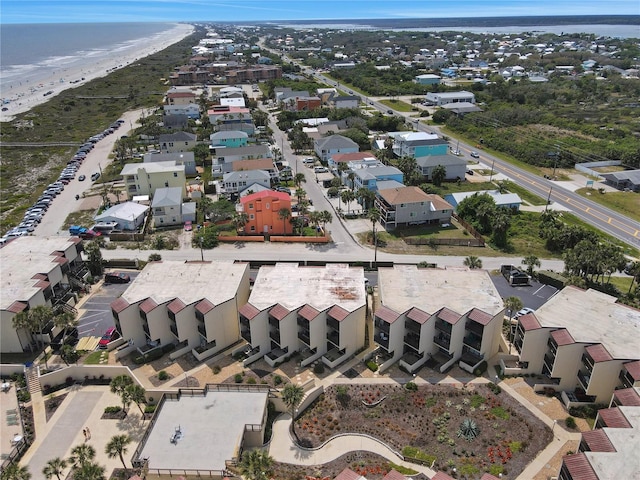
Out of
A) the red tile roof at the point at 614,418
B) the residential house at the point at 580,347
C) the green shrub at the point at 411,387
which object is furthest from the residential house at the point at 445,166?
the red tile roof at the point at 614,418

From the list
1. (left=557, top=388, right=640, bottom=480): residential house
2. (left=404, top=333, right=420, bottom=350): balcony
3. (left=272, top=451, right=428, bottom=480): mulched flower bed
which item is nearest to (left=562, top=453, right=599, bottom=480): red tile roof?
(left=557, top=388, right=640, bottom=480): residential house

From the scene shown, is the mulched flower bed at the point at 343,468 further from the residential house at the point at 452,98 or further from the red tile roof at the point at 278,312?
the residential house at the point at 452,98

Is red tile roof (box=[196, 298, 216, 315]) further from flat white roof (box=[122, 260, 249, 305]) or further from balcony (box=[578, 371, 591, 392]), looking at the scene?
balcony (box=[578, 371, 591, 392])

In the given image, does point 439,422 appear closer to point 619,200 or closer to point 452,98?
point 619,200

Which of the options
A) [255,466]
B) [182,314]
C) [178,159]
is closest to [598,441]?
[255,466]

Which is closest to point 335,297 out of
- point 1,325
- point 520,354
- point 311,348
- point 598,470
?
point 311,348
